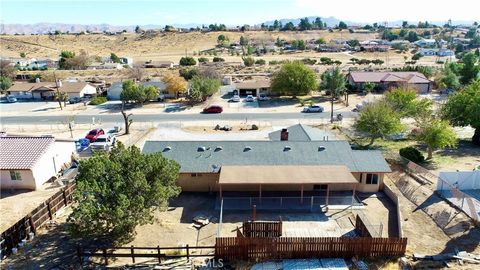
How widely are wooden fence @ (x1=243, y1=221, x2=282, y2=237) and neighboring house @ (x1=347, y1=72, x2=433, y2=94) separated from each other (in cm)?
5936

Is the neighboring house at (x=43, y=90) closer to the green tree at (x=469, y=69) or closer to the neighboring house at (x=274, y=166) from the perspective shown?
the neighboring house at (x=274, y=166)

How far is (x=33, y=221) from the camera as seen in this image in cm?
2559

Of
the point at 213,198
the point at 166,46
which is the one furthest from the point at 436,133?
the point at 166,46

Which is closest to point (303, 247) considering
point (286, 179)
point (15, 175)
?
point (286, 179)

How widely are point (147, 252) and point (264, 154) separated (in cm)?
1380

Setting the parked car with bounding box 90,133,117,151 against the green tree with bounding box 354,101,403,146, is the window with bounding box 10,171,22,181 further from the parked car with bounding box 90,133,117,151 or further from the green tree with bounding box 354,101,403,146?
the green tree with bounding box 354,101,403,146

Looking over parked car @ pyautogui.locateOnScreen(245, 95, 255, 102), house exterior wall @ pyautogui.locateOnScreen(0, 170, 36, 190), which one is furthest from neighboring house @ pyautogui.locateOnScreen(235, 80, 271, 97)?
house exterior wall @ pyautogui.locateOnScreen(0, 170, 36, 190)

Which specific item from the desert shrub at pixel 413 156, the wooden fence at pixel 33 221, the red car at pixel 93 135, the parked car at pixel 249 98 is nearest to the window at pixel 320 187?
the desert shrub at pixel 413 156

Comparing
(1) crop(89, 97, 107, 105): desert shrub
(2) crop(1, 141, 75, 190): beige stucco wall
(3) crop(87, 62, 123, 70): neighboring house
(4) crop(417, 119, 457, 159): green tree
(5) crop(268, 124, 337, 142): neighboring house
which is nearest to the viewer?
(2) crop(1, 141, 75, 190): beige stucco wall

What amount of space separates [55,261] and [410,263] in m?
21.3

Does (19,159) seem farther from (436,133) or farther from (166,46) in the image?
(166,46)

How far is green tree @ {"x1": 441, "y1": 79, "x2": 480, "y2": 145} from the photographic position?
43.1 m

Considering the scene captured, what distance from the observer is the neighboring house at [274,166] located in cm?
2914

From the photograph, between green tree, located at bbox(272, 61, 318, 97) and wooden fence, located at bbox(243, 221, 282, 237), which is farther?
green tree, located at bbox(272, 61, 318, 97)
